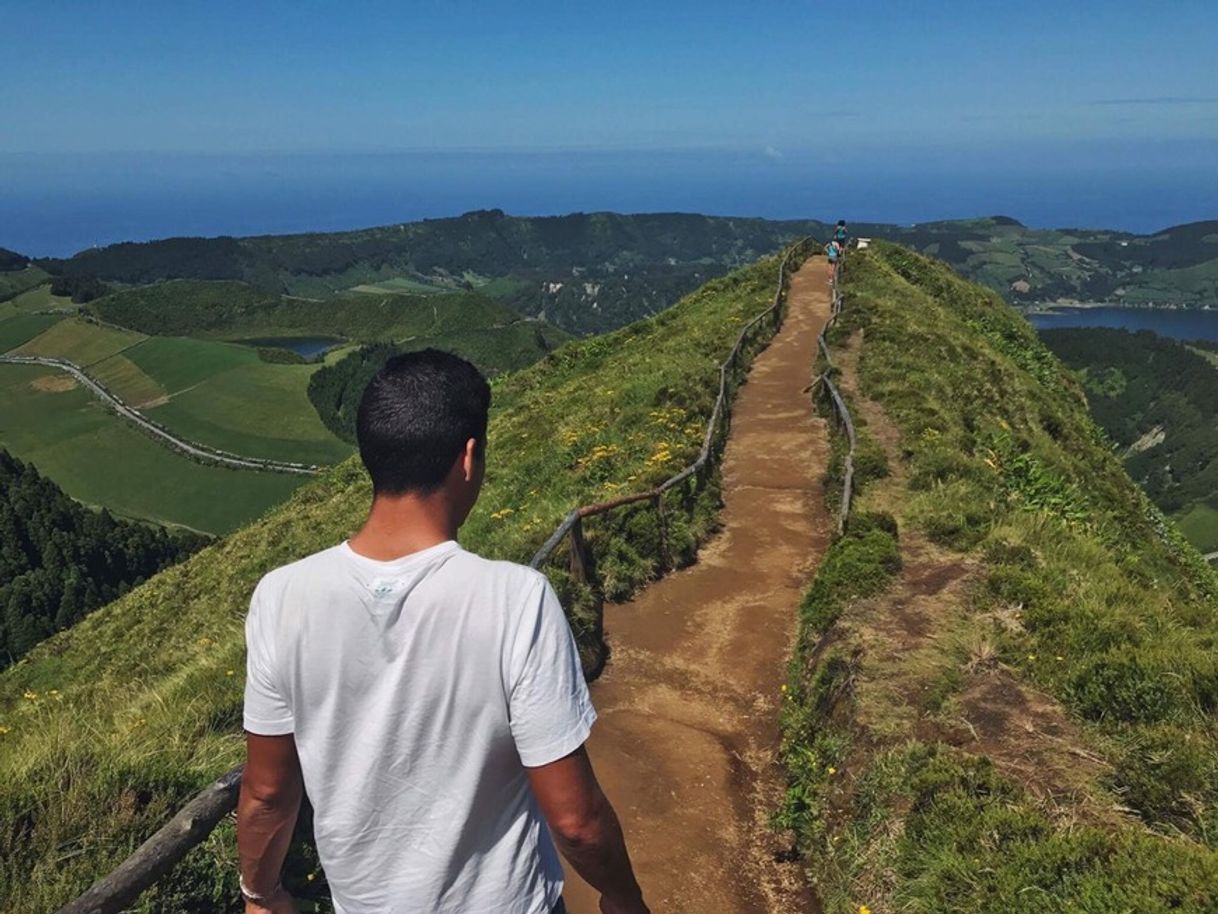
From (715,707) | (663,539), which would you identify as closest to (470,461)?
(715,707)

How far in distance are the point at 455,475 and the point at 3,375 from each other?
215071mm

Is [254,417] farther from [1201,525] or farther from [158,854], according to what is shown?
[1201,525]

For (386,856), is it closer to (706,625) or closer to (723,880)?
(723,880)

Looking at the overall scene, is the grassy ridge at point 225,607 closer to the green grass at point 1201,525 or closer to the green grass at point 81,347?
the green grass at point 1201,525

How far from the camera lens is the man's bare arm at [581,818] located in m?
2.75

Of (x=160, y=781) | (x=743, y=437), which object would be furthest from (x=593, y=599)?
(x=743, y=437)

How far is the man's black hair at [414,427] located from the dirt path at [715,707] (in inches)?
217

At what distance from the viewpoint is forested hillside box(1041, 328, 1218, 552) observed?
556 ft

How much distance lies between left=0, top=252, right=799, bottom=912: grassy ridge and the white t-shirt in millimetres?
2994

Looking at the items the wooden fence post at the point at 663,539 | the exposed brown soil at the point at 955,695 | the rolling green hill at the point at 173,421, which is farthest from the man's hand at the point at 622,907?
the rolling green hill at the point at 173,421

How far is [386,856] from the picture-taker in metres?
3.04

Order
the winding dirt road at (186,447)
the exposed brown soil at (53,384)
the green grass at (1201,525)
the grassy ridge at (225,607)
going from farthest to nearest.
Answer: the exposed brown soil at (53,384) → the green grass at (1201,525) → the winding dirt road at (186,447) → the grassy ridge at (225,607)

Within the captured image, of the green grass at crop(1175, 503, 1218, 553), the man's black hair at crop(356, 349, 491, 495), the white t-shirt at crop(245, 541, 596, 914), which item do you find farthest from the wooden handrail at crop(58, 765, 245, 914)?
the green grass at crop(1175, 503, 1218, 553)

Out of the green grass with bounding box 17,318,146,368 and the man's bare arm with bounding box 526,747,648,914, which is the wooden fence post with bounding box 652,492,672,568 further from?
the green grass with bounding box 17,318,146,368
